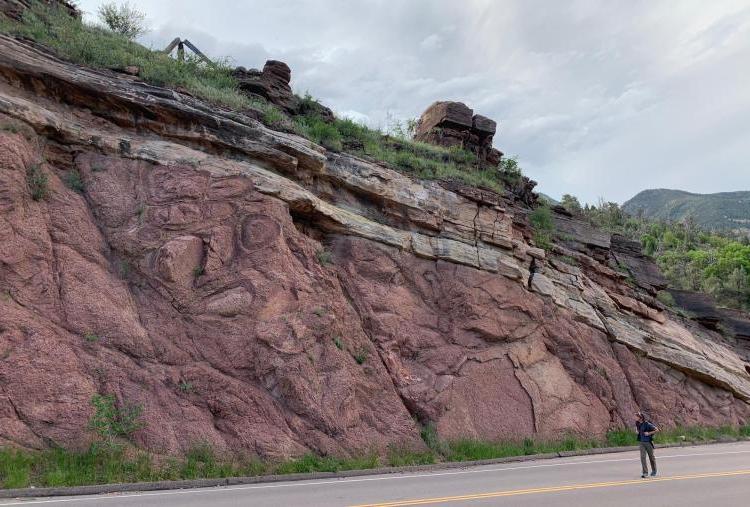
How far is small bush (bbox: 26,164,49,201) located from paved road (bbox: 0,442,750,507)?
6.66 metres

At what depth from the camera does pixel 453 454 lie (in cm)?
1394

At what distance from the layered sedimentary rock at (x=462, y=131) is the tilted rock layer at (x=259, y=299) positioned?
7.51m

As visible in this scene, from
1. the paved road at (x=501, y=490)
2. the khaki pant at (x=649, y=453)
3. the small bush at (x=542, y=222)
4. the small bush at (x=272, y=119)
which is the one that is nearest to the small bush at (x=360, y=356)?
the paved road at (x=501, y=490)

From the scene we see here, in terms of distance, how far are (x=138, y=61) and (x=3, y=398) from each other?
10.7 m

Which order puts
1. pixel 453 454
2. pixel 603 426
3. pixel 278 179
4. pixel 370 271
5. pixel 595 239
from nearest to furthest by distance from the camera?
pixel 453 454
pixel 278 179
pixel 370 271
pixel 603 426
pixel 595 239

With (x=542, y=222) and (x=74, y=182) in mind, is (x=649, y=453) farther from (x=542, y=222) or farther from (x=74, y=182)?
(x=74, y=182)

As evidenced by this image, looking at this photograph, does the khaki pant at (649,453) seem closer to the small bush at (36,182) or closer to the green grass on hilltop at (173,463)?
the green grass on hilltop at (173,463)

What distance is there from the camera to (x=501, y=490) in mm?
10227

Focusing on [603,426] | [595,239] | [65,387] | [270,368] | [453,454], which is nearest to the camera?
[65,387]

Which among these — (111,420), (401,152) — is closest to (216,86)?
(401,152)

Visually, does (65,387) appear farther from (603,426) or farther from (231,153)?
(603,426)

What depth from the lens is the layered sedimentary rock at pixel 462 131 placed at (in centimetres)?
2770

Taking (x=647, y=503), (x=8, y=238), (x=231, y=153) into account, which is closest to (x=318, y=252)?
(x=231, y=153)

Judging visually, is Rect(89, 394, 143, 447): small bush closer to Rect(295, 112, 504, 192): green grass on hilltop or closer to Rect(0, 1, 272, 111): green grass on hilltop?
Rect(0, 1, 272, 111): green grass on hilltop
